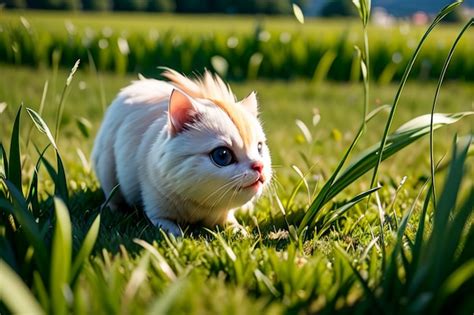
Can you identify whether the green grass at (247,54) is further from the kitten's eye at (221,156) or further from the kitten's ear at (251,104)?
the kitten's eye at (221,156)

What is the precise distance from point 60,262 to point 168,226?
0.97 metres

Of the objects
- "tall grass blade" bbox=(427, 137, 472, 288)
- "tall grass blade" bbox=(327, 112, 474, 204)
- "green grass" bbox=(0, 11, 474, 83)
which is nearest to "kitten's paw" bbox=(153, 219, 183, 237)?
"tall grass blade" bbox=(327, 112, 474, 204)

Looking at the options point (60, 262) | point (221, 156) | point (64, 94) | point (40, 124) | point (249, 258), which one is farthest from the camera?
point (64, 94)

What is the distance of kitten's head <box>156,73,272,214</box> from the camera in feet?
7.00

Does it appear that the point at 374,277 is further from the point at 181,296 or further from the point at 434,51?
the point at 434,51

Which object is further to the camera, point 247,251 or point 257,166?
point 257,166

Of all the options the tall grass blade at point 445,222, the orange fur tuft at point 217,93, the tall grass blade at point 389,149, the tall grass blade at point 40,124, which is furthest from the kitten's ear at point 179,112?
the tall grass blade at point 445,222

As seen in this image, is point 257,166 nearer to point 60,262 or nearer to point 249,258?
point 249,258

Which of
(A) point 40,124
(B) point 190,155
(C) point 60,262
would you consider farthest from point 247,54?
(C) point 60,262

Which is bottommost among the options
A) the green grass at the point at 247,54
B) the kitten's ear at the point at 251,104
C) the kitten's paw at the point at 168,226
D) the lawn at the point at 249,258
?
the green grass at the point at 247,54

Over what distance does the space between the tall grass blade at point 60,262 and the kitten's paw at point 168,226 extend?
0.86m

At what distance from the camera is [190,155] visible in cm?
218

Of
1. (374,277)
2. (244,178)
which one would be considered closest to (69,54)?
(244,178)

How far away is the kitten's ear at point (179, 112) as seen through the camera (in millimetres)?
2215
